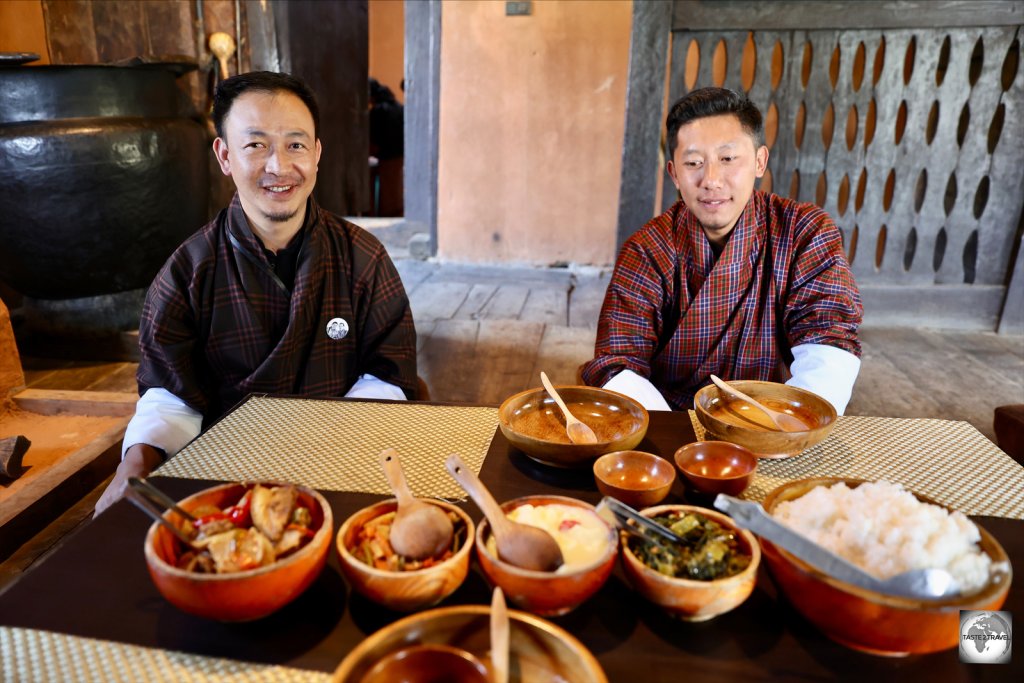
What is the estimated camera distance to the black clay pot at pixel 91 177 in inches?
126

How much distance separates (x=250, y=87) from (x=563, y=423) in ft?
4.11

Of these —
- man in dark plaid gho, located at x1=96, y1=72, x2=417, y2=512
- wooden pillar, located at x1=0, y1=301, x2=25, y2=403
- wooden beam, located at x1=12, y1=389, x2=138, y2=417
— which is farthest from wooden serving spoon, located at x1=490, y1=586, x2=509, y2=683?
wooden pillar, located at x1=0, y1=301, x2=25, y2=403

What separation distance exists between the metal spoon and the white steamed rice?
32mm

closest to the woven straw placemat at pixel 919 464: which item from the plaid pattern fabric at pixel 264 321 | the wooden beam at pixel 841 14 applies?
the plaid pattern fabric at pixel 264 321

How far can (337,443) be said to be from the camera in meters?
1.41

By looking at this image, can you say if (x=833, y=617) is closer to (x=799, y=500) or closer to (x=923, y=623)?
(x=923, y=623)

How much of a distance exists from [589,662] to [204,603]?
46 centimetres

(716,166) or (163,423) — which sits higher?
(716,166)

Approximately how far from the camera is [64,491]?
2146mm

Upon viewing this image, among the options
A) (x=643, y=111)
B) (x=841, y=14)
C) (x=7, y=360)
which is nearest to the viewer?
(x=7, y=360)

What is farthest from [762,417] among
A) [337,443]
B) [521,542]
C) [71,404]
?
[71,404]

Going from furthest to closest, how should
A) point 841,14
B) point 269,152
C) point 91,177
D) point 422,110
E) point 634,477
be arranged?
1. point 422,110
2. point 841,14
3. point 91,177
4. point 269,152
5. point 634,477

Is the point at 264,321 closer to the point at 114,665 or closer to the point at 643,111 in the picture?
the point at 114,665

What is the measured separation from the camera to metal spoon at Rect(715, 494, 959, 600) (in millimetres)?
796
